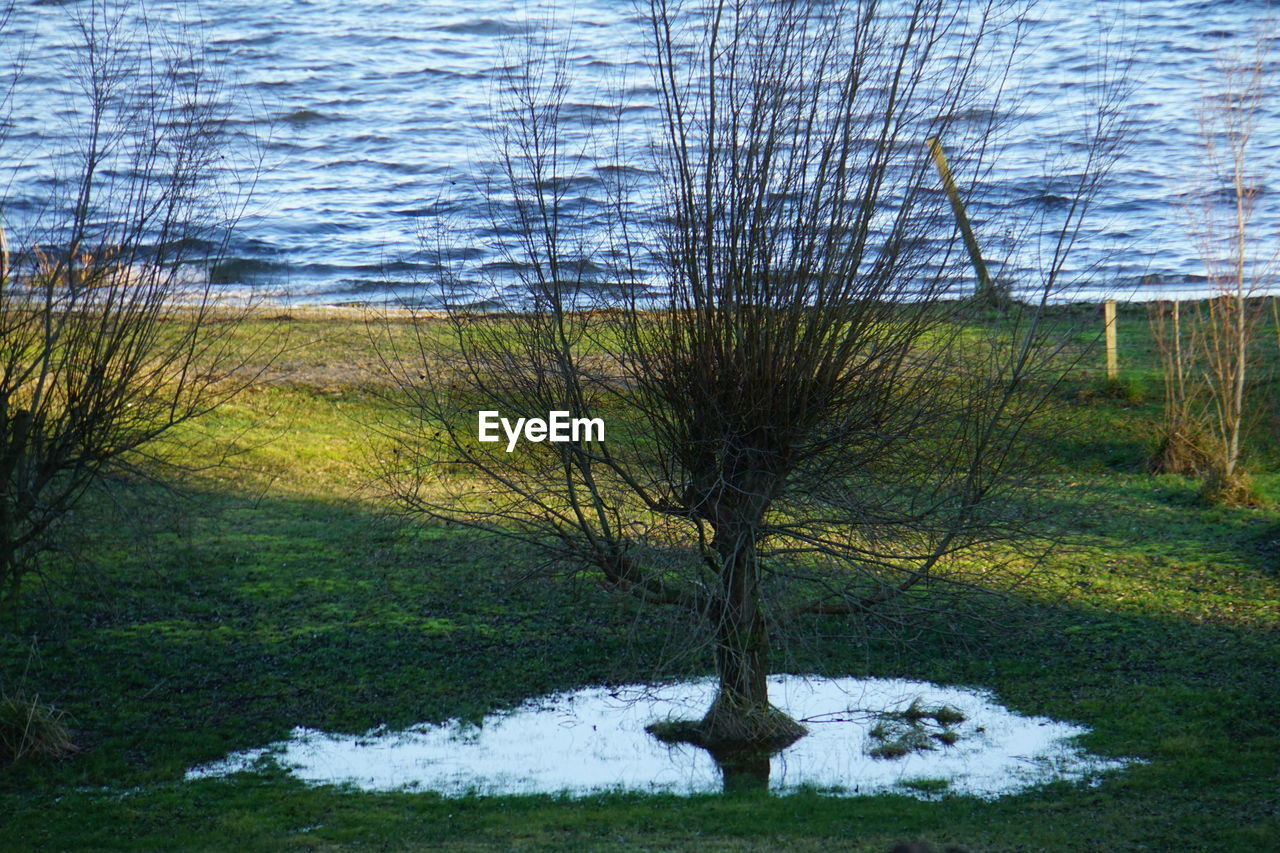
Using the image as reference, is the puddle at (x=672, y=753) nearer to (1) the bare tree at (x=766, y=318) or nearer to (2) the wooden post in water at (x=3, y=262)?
(1) the bare tree at (x=766, y=318)

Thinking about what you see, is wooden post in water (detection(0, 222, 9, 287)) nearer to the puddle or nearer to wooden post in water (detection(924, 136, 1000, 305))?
the puddle

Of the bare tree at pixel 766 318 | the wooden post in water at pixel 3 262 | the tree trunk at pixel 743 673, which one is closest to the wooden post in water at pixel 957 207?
the bare tree at pixel 766 318

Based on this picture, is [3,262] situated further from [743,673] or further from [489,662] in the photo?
[743,673]

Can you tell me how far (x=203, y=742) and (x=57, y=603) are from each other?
3566 millimetres

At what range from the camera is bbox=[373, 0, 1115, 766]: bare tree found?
8.23m

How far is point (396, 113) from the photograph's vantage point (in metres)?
31.0

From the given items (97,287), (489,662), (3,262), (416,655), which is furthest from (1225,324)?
(3,262)

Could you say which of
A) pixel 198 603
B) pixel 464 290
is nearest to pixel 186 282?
pixel 464 290

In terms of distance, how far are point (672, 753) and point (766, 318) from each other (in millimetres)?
3503

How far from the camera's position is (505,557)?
43.8 feet

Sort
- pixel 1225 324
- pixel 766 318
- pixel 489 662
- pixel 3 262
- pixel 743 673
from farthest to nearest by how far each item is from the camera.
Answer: pixel 1225 324 → pixel 489 662 → pixel 3 262 → pixel 743 673 → pixel 766 318

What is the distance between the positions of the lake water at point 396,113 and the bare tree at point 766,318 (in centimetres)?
575

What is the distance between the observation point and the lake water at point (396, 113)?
789 inches

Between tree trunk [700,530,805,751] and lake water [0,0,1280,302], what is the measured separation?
23.2 feet
